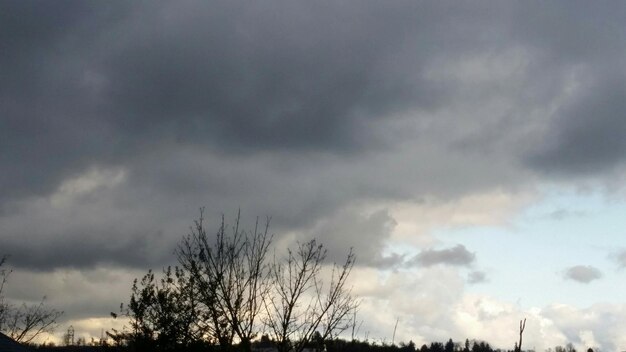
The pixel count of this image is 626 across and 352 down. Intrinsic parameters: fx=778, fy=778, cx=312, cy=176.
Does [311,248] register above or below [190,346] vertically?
above

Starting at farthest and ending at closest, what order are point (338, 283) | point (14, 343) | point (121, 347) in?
point (121, 347) → point (14, 343) → point (338, 283)

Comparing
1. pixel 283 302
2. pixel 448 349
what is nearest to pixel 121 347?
pixel 283 302

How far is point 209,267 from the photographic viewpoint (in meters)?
33.3

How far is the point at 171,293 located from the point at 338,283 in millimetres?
8588

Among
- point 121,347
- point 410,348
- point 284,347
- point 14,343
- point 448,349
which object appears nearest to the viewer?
point 284,347

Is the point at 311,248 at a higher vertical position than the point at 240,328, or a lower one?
higher

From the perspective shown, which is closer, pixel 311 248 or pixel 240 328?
pixel 240 328

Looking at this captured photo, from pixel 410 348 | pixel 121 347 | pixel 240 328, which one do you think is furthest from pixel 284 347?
pixel 410 348

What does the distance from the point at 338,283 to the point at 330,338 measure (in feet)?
7.64

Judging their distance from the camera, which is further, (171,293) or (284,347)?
(171,293)

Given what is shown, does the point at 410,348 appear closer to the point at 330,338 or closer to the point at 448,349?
the point at 448,349

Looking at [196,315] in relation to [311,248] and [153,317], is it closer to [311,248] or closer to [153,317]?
[153,317]

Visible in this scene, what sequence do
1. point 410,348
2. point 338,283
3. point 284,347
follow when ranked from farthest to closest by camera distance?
1. point 410,348
2. point 338,283
3. point 284,347

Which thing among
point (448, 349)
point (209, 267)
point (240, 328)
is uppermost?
point (209, 267)
